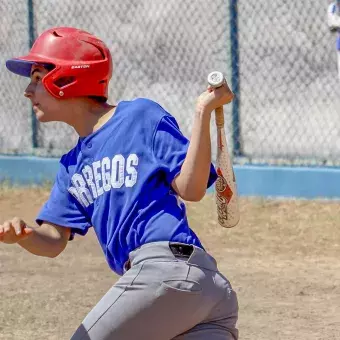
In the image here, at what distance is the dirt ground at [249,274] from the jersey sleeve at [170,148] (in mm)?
1951

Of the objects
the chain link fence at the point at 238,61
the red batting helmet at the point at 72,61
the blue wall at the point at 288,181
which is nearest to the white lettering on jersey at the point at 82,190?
the red batting helmet at the point at 72,61

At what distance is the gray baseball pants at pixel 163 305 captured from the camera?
2965 mm

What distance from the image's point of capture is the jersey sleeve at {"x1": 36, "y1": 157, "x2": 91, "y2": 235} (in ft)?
10.9

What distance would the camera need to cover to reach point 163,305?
296 centimetres

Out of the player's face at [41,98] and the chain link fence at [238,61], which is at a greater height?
the player's face at [41,98]

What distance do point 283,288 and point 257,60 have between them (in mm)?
2979

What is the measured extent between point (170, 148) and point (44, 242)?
1.78 feet

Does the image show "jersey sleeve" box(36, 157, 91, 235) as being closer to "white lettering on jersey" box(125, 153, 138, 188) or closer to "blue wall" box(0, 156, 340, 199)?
"white lettering on jersey" box(125, 153, 138, 188)

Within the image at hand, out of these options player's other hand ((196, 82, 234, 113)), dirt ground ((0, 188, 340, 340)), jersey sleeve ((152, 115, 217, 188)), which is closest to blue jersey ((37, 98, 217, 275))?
jersey sleeve ((152, 115, 217, 188))

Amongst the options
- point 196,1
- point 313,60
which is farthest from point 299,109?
point 196,1

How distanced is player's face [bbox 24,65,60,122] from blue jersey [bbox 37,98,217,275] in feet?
0.48

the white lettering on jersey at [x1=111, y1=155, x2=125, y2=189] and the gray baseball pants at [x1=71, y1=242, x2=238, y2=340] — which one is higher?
the white lettering on jersey at [x1=111, y1=155, x2=125, y2=189]

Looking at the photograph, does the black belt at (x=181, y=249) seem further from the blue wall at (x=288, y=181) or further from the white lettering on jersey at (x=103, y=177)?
the blue wall at (x=288, y=181)

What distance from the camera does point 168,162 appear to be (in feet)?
10.1
